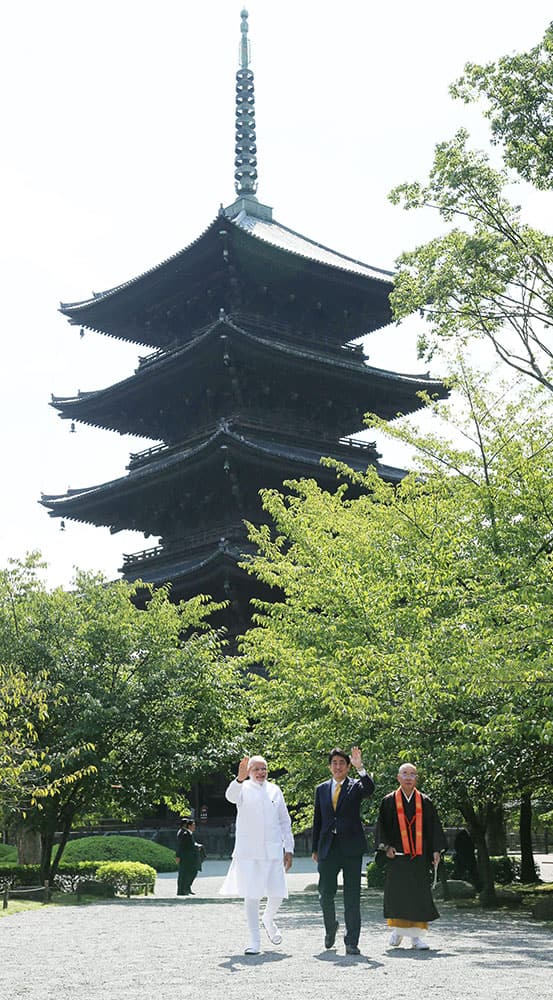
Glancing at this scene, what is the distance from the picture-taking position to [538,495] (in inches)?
594

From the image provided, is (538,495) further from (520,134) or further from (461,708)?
(520,134)

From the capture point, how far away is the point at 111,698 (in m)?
18.7

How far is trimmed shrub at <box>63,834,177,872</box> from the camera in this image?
2220cm

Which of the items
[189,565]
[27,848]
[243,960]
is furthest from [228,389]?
[243,960]

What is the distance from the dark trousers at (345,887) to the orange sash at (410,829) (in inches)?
18.4

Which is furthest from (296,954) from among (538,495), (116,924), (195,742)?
(195,742)

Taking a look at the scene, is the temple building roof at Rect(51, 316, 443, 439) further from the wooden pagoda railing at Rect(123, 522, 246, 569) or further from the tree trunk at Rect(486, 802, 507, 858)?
the tree trunk at Rect(486, 802, 507, 858)

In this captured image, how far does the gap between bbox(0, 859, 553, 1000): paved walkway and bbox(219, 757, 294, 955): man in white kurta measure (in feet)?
1.66

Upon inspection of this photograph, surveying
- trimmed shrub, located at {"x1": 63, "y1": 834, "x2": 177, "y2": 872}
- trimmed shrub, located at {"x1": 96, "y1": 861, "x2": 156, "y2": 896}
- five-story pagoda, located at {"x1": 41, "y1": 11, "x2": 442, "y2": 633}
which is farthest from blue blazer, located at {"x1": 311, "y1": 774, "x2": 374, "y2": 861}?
five-story pagoda, located at {"x1": 41, "y1": 11, "x2": 442, "y2": 633}

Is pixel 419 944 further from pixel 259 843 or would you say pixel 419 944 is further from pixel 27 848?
pixel 27 848

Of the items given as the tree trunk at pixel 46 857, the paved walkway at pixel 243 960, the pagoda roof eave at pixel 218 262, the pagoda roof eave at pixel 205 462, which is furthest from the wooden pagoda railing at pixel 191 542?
the paved walkway at pixel 243 960

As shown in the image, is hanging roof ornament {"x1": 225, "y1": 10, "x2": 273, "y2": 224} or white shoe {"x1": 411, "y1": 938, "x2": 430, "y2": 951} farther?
hanging roof ornament {"x1": 225, "y1": 10, "x2": 273, "y2": 224}

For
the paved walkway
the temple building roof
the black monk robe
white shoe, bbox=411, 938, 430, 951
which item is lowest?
the paved walkway

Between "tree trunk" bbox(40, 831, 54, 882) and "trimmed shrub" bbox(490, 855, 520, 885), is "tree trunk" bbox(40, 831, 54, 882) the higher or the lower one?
the higher one
